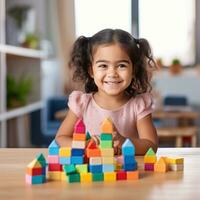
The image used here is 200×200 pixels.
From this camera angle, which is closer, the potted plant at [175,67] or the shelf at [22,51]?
the shelf at [22,51]

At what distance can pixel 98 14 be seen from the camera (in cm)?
611

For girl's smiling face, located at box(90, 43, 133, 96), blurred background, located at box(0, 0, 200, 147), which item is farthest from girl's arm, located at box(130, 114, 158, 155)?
blurred background, located at box(0, 0, 200, 147)

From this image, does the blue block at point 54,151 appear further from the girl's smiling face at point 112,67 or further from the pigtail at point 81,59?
the pigtail at point 81,59

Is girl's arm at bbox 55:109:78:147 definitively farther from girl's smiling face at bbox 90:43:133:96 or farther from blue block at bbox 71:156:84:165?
blue block at bbox 71:156:84:165

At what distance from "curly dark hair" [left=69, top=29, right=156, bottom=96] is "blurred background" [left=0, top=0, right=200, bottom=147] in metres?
3.26

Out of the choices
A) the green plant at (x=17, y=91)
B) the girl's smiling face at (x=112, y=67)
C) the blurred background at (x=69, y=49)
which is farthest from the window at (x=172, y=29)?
the girl's smiling face at (x=112, y=67)

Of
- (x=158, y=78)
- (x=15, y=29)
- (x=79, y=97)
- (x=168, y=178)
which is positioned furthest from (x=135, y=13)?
(x=168, y=178)

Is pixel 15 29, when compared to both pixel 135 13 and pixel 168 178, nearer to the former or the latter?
pixel 135 13

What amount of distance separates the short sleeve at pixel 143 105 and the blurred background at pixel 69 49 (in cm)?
328

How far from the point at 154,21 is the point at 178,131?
2067 mm

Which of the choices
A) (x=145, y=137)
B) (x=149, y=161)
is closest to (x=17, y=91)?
(x=145, y=137)

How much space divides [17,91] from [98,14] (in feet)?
6.94

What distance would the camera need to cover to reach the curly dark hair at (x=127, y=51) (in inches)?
43.5

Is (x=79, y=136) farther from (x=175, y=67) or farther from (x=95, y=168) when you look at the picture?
(x=175, y=67)
